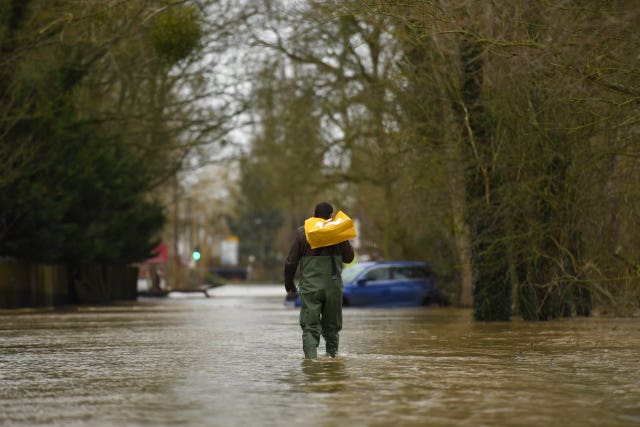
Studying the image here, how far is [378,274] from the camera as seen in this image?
130 feet

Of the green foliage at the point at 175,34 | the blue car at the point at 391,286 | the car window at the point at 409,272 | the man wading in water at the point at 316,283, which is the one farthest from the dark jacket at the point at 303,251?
the car window at the point at 409,272

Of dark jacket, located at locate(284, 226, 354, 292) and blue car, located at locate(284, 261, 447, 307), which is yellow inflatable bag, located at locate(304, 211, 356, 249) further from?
blue car, located at locate(284, 261, 447, 307)

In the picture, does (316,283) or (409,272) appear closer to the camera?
(316,283)

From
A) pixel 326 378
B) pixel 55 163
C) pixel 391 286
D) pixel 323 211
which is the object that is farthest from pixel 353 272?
pixel 326 378

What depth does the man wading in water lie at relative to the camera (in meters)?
15.6

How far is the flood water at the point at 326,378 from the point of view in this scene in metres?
10.4

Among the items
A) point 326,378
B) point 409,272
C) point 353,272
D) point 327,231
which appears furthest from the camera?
point 353,272

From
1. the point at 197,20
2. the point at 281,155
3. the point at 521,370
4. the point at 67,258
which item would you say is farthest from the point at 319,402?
the point at 281,155

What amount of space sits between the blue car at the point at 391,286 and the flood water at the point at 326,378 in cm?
1441

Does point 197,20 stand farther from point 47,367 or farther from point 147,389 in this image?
point 147,389

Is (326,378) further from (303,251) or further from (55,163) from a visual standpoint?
(55,163)

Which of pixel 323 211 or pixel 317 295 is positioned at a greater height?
pixel 323 211

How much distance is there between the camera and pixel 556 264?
27.0 meters

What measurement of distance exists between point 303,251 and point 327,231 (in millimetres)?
394
